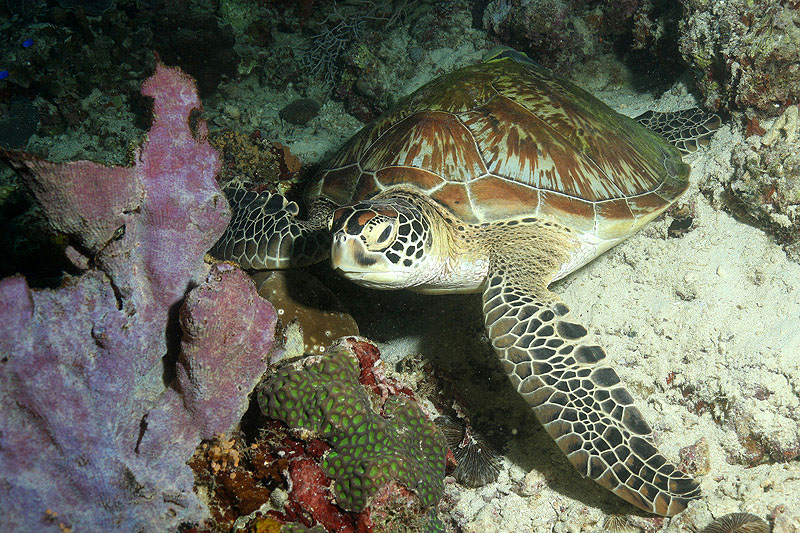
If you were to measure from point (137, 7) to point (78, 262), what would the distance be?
6.45 meters

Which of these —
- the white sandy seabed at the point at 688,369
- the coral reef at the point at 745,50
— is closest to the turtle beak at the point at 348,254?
the white sandy seabed at the point at 688,369

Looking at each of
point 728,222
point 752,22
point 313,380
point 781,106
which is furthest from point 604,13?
point 313,380

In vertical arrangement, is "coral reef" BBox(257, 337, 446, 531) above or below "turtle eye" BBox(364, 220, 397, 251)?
below

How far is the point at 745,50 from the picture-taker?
349cm

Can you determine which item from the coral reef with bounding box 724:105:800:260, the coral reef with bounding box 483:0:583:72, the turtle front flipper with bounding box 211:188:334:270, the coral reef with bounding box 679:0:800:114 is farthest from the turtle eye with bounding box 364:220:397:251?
the coral reef with bounding box 483:0:583:72

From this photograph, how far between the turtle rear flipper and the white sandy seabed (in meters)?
0.37

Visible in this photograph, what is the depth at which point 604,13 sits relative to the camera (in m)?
5.50

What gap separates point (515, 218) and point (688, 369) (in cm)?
142

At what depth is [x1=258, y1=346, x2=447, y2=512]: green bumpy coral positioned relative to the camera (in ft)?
5.36

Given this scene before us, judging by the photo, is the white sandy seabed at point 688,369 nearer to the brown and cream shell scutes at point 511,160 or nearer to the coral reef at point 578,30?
the brown and cream shell scutes at point 511,160

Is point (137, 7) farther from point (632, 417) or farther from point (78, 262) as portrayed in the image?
point (632, 417)

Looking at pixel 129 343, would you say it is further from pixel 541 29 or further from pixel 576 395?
pixel 541 29

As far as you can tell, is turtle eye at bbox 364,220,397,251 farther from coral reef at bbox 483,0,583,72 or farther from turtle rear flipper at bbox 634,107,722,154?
coral reef at bbox 483,0,583,72

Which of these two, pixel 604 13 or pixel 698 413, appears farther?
pixel 604 13
